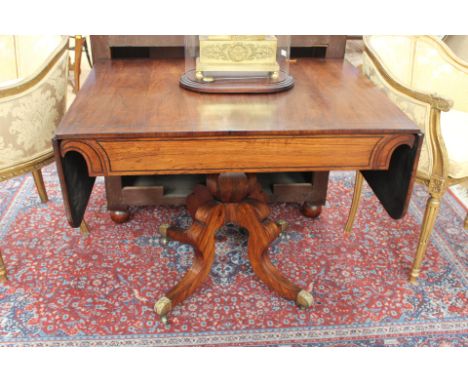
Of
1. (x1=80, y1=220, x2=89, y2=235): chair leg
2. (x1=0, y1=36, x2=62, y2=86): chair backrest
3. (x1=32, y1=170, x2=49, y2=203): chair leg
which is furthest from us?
(x1=32, y1=170, x2=49, y2=203): chair leg

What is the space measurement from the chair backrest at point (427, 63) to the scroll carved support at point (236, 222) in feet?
2.81

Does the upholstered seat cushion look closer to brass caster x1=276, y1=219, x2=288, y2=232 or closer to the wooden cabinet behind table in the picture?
the wooden cabinet behind table

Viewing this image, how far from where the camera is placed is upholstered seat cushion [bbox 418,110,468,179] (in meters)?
1.62

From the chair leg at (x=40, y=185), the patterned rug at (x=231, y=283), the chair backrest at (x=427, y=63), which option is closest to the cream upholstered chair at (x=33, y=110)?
the patterned rug at (x=231, y=283)

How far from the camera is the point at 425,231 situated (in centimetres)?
174

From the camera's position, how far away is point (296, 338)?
1565 mm

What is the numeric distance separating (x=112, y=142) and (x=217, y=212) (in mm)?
516

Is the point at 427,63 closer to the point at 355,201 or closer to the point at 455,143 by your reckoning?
the point at 455,143

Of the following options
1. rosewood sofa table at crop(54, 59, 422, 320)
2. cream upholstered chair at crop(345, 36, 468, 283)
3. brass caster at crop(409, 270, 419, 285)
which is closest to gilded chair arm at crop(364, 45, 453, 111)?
cream upholstered chair at crop(345, 36, 468, 283)

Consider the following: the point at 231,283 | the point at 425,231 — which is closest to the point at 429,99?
the point at 425,231

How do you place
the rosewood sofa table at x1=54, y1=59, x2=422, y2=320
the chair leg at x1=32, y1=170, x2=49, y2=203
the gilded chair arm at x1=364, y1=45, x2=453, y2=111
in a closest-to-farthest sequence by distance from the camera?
the rosewood sofa table at x1=54, y1=59, x2=422, y2=320 < the gilded chair arm at x1=364, y1=45, x2=453, y2=111 < the chair leg at x1=32, y1=170, x2=49, y2=203

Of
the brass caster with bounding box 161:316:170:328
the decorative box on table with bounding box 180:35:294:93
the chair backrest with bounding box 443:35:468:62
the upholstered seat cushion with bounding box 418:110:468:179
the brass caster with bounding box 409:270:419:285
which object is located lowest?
the brass caster with bounding box 161:316:170:328

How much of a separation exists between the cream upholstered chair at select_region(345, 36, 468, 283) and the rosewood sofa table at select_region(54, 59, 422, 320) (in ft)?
0.55

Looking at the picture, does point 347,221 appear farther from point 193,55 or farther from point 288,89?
point 193,55
